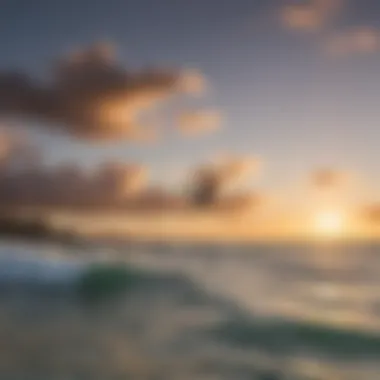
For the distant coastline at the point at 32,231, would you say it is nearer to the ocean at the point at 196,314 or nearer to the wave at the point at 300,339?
the ocean at the point at 196,314

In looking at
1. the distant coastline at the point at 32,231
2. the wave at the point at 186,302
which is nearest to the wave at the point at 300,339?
the wave at the point at 186,302

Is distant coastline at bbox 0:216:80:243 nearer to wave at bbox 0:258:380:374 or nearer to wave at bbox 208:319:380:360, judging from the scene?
wave at bbox 0:258:380:374

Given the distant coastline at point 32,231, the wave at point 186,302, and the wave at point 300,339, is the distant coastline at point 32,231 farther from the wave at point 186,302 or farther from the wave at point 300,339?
the wave at point 300,339

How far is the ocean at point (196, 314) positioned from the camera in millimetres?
1806

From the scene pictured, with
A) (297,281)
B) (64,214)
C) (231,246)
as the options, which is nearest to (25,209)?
(64,214)

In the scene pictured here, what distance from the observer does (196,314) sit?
1.86 metres

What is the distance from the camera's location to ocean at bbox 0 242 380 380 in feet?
5.92

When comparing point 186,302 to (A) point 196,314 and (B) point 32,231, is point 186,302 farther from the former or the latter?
→ (B) point 32,231

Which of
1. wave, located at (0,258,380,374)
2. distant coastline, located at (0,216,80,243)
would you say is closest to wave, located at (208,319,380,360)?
wave, located at (0,258,380,374)

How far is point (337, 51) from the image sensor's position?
6.12 ft

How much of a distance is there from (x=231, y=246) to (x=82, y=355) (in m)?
0.41

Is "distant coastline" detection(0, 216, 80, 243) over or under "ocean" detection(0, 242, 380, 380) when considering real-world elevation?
over

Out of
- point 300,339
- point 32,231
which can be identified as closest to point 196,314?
point 300,339

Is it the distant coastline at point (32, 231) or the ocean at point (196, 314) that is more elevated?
the distant coastline at point (32, 231)
